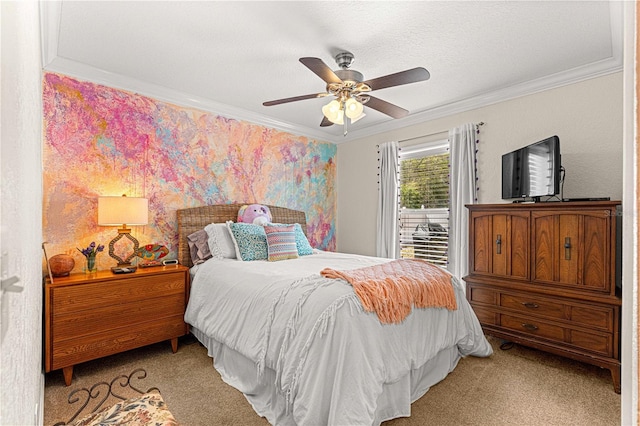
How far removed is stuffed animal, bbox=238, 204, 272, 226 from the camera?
364cm

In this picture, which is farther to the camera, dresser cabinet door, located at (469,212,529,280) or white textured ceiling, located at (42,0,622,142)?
dresser cabinet door, located at (469,212,529,280)

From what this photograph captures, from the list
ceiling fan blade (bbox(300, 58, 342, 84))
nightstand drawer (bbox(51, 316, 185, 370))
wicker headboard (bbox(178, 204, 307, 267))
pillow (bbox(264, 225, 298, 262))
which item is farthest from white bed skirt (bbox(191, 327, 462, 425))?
ceiling fan blade (bbox(300, 58, 342, 84))

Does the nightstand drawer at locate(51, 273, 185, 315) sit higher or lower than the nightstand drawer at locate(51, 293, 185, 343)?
higher

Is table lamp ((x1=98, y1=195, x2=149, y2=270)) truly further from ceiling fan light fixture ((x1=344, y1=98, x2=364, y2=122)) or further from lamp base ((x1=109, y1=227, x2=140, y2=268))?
ceiling fan light fixture ((x1=344, y1=98, x2=364, y2=122))

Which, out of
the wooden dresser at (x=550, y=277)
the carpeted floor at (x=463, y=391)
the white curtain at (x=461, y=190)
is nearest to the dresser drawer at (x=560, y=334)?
the wooden dresser at (x=550, y=277)

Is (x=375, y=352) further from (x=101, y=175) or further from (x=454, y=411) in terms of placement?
(x=101, y=175)

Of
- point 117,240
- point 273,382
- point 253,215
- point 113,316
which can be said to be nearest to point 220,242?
point 253,215

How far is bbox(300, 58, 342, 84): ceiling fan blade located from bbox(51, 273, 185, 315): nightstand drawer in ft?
7.03

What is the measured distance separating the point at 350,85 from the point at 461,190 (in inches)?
78.7

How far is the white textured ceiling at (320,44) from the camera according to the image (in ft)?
6.70

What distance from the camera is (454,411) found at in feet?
6.48

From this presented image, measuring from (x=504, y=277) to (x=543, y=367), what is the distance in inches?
29.8

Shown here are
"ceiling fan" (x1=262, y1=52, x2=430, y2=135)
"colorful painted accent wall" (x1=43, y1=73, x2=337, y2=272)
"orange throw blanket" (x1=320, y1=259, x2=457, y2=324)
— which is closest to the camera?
"orange throw blanket" (x1=320, y1=259, x2=457, y2=324)

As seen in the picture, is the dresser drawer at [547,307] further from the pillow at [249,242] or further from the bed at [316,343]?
the pillow at [249,242]
